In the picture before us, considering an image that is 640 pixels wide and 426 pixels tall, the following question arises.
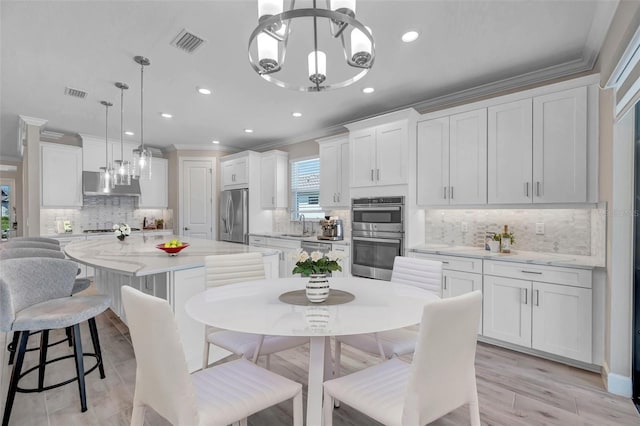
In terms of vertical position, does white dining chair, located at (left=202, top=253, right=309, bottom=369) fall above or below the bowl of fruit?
below

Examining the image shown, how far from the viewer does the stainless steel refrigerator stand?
5.79 meters

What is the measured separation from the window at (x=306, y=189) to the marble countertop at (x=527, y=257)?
225 centimetres

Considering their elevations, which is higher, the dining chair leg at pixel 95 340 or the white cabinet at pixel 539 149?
the white cabinet at pixel 539 149

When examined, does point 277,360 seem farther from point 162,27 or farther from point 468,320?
point 162,27

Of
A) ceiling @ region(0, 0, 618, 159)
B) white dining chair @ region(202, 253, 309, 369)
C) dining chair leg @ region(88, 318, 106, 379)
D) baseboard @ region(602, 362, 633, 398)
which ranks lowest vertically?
baseboard @ region(602, 362, 633, 398)

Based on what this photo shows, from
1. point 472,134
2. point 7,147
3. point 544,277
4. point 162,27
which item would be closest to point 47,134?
point 7,147

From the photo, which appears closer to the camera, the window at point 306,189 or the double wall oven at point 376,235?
the double wall oven at point 376,235

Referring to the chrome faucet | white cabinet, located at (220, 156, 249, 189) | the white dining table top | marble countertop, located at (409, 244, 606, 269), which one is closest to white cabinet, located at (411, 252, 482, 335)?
marble countertop, located at (409, 244, 606, 269)

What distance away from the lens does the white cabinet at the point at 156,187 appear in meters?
6.37

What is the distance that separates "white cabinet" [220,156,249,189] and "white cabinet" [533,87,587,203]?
4.46m

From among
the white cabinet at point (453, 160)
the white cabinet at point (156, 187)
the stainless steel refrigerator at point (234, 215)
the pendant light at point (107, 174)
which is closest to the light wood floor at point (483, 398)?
the white cabinet at point (453, 160)

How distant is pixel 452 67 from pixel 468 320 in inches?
102

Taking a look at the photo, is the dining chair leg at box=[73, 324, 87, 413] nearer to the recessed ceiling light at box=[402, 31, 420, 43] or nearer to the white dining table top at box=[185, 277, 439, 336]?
the white dining table top at box=[185, 277, 439, 336]

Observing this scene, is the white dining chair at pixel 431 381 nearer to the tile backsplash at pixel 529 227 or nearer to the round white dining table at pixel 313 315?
the round white dining table at pixel 313 315
